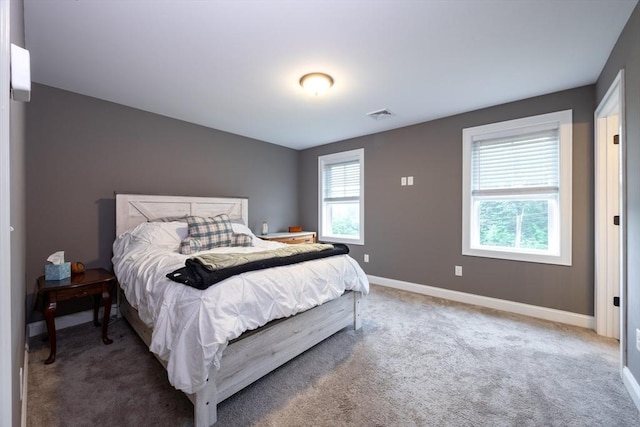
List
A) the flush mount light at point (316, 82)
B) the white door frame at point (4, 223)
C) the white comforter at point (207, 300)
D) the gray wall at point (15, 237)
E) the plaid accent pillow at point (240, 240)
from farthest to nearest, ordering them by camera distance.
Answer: the plaid accent pillow at point (240, 240), the flush mount light at point (316, 82), the white comforter at point (207, 300), the gray wall at point (15, 237), the white door frame at point (4, 223)

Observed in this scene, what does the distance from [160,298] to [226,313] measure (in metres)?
0.50

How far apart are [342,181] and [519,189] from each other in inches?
98.7

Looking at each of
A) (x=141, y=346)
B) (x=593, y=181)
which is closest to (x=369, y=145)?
(x=593, y=181)

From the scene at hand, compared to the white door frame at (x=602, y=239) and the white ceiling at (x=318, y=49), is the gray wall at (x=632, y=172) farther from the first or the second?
the white door frame at (x=602, y=239)

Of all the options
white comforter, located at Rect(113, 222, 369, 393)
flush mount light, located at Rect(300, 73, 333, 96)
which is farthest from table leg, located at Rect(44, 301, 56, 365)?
flush mount light, located at Rect(300, 73, 333, 96)

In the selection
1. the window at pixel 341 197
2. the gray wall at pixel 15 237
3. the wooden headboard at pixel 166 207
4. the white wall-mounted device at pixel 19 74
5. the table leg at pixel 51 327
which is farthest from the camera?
the window at pixel 341 197

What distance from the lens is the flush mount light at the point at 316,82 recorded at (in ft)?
7.95

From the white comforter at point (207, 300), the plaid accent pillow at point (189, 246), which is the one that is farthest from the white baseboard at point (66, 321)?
the plaid accent pillow at point (189, 246)

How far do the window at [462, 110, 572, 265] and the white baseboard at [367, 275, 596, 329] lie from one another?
52 cm

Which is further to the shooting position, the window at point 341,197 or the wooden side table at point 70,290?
the window at point 341,197

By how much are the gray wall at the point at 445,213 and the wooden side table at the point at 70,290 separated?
3248mm

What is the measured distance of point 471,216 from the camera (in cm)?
335

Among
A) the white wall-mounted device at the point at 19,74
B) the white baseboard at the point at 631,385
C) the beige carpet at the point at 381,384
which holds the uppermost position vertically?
the white wall-mounted device at the point at 19,74

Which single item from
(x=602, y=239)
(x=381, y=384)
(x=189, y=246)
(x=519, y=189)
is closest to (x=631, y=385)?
(x=602, y=239)
